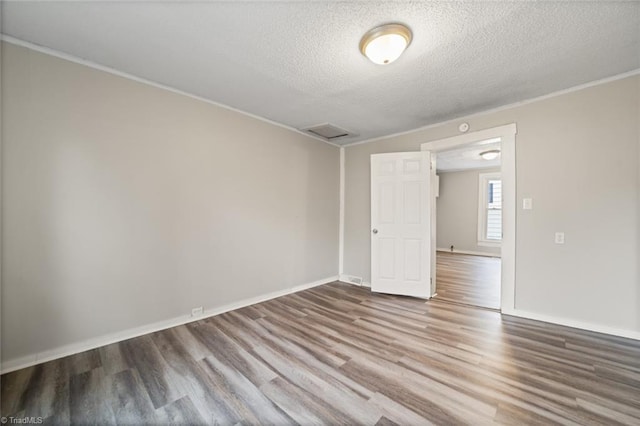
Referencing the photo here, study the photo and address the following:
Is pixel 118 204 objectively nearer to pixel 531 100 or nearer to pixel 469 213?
pixel 531 100

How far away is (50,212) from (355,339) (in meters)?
2.79

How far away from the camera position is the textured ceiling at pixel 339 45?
1630 mm

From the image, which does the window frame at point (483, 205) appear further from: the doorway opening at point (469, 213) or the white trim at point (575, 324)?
the white trim at point (575, 324)

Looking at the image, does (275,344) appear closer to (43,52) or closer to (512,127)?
(43,52)

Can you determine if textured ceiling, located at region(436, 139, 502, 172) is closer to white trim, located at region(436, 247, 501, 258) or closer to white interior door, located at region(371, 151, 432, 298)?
white interior door, located at region(371, 151, 432, 298)

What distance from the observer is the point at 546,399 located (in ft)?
5.30

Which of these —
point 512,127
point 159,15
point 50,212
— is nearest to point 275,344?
point 50,212

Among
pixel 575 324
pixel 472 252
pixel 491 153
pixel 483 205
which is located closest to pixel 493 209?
pixel 483 205

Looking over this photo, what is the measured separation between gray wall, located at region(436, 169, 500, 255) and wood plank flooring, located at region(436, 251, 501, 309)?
32.1 inches

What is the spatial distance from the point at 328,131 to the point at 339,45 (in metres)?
1.98

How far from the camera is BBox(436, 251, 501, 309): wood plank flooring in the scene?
3.52 m

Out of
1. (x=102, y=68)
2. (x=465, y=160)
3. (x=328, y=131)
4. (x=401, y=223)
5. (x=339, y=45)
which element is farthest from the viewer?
(x=465, y=160)

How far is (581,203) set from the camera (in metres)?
2.57

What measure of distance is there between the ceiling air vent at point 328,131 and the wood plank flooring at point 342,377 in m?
2.66
